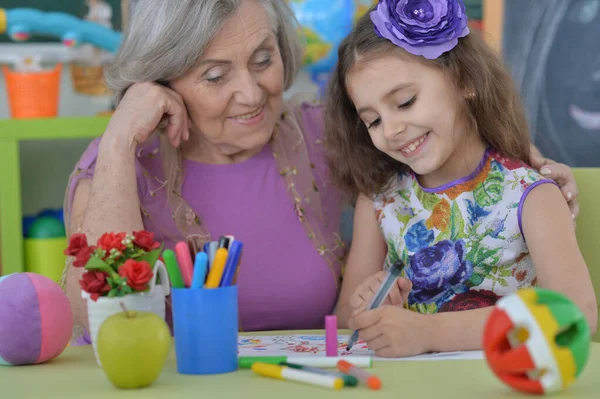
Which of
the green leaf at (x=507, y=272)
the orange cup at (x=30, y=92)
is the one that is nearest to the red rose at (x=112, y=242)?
the green leaf at (x=507, y=272)

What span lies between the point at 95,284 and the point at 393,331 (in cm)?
38

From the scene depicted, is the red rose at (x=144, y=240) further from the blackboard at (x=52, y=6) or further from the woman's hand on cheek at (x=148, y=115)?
the blackboard at (x=52, y=6)

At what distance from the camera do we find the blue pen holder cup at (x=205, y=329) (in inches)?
39.9

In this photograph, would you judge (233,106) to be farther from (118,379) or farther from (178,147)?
(118,379)

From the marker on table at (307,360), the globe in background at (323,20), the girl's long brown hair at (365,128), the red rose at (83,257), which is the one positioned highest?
the globe in background at (323,20)

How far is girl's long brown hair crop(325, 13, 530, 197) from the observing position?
56.9 inches

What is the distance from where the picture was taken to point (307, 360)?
1.04 meters

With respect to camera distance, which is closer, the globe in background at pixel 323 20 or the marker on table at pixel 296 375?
the marker on table at pixel 296 375

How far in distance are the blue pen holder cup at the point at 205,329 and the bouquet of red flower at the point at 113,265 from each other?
0.17 ft

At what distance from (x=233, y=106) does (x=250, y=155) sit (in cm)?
17

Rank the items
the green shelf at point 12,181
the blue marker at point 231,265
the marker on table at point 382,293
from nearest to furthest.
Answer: the blue marker at point 231,265 < the marker on table at point 382,293 < the green shelf at point 12,181

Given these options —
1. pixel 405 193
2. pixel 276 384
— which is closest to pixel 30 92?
pixel 405 193

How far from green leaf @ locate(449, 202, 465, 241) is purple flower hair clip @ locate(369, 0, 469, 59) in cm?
27

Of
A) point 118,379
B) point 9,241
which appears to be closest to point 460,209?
point 118,379
